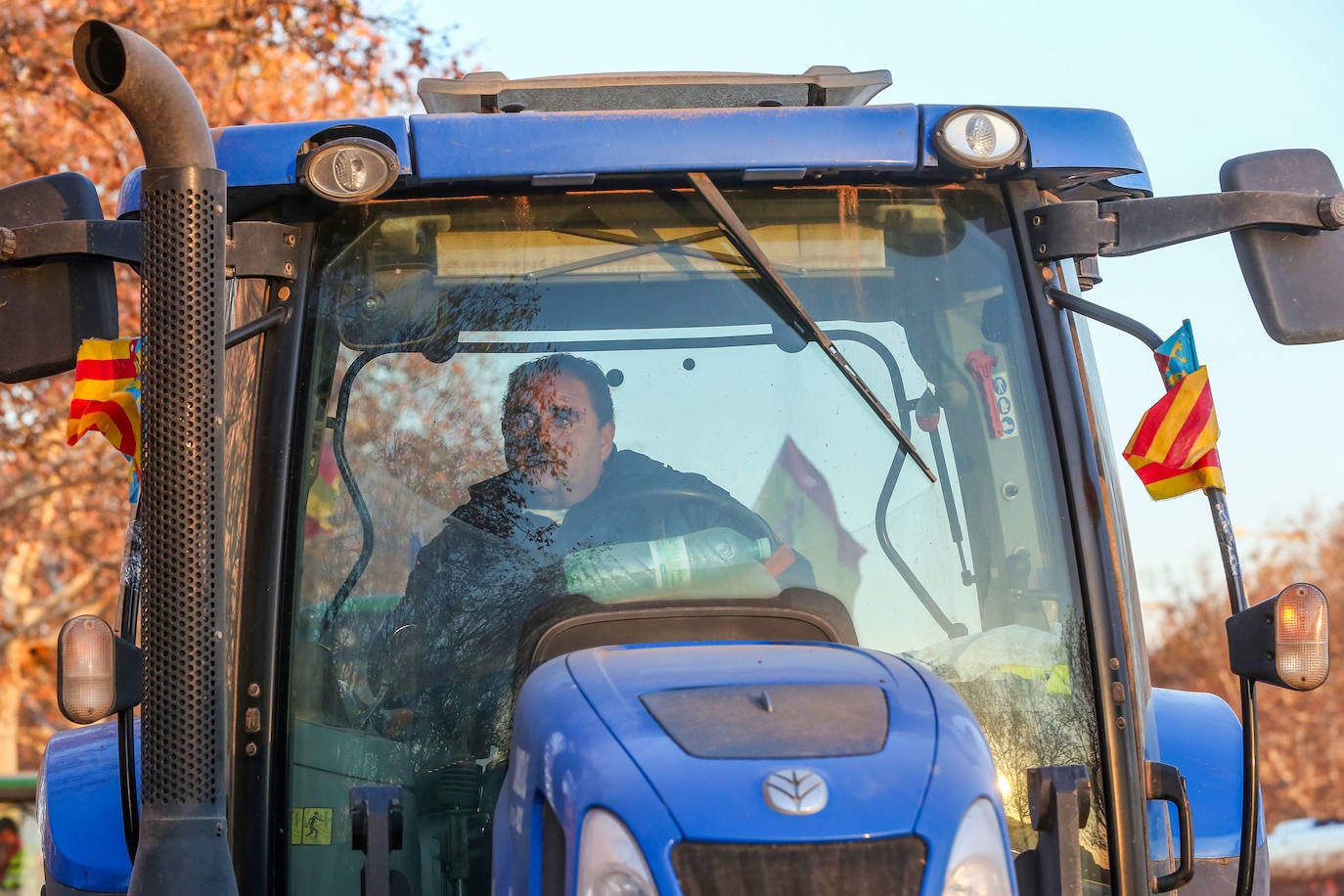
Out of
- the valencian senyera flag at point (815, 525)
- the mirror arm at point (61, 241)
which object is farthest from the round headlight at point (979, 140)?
the mirror arm at point (61, 241)

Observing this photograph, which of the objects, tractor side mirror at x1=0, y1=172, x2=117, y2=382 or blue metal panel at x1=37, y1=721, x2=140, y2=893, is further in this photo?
blue metal panel at x1=37, y1=721, x2=140, y2=893

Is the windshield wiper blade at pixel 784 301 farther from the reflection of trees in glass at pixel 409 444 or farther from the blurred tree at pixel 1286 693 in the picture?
the blurred tree at pixel 1286 693

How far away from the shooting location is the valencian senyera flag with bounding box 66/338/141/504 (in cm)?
279

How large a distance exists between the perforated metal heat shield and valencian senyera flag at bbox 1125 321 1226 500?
62.5 inches

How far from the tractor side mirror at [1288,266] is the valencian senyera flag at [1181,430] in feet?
0.50

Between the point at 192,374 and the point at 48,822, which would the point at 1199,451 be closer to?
the point at 192,374

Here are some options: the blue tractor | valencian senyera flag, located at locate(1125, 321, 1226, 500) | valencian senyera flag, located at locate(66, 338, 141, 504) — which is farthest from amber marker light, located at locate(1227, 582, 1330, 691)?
valencian senyera flag, located at locate(66, 338, 141, 504)

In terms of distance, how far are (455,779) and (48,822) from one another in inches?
44.1

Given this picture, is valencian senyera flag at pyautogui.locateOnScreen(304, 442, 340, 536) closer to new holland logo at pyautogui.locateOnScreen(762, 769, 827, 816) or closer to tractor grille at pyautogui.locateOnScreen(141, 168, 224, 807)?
tractor grille at pyautogui.locateOnScreen(141, 168, 224, 807)

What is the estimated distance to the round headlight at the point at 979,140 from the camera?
2852mm

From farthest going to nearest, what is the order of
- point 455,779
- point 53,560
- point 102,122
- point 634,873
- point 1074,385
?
point 53,560
point 102,122
point 1074,385
point 455,779
point 634,873

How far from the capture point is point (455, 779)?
8.79 ft

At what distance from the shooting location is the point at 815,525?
2.80m

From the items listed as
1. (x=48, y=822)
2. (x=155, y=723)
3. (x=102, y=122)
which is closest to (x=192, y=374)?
(x=155, y=723)
